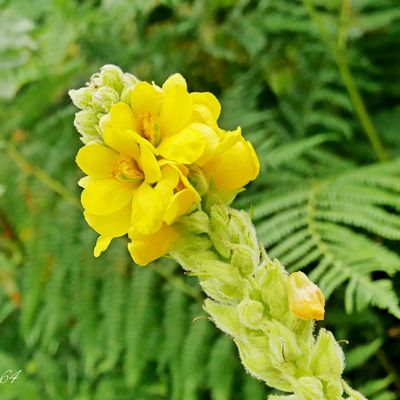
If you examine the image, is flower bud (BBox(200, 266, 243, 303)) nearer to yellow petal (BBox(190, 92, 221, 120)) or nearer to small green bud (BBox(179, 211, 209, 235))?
small green bud (BBox(179, 211, 209, 235))

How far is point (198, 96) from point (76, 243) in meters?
1.23

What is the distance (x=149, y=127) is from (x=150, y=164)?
0.07 metres

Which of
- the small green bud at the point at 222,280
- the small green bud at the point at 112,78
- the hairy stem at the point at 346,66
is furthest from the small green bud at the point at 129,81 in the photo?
the hairy stem at the point at 346,66

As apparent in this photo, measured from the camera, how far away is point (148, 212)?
0.75 meters

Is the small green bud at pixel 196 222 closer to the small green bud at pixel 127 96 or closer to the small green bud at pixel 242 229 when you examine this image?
the small green bud at pixel 242 229

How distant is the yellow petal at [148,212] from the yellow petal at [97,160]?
8 cm

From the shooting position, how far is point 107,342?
1.82 meters

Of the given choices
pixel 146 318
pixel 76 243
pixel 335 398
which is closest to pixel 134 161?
pixel 335 398

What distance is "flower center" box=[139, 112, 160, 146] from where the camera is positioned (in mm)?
832

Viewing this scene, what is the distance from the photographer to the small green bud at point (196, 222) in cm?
81

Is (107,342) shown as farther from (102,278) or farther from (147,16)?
(147,16)

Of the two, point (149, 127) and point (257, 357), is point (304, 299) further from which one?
point (149, 127)

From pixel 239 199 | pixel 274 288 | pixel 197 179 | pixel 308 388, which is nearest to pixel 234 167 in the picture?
pixel 197 179

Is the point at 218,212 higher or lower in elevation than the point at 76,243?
higher
